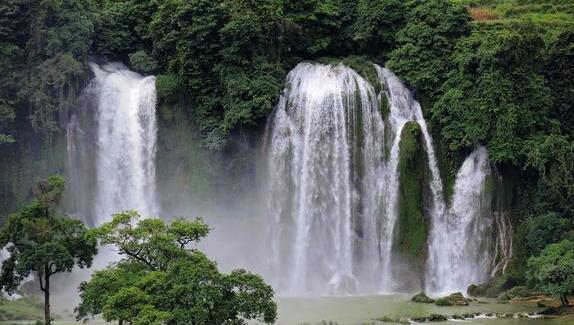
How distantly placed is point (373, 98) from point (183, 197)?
11.5 metres

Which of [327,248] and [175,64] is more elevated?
[175,64]

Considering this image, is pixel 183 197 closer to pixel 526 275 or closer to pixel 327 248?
pixel 327 248

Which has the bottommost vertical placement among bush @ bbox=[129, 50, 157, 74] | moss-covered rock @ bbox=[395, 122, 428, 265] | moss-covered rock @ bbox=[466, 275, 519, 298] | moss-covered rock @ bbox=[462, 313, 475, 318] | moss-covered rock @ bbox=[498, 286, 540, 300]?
moss-covered rock @ bbox=[462, 313, 475, 318]

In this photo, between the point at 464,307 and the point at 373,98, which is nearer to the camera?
the point at 464,307

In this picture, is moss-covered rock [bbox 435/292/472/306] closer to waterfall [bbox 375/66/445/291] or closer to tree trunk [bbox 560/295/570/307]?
tree trunk [bbox 560/295/570/307]

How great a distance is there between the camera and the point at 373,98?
50188 mm

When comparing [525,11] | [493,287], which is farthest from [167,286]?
[525,11]

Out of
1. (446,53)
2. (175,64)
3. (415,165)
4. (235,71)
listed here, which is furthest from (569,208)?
Result: (175,64)

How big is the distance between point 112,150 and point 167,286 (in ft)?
74.5

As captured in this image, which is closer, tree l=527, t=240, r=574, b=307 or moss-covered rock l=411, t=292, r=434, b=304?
tree l=527, t=240, r=574, b=307

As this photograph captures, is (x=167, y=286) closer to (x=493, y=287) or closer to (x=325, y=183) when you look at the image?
(x=493, y=287)

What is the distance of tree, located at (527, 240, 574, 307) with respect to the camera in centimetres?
3944

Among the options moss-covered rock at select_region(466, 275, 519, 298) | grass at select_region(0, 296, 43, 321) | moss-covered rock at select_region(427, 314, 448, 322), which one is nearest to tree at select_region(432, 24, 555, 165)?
moss-covered rock at select_region(466, 275, 519, 298)

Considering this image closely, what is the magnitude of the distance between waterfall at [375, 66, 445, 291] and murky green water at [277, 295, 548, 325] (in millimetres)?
3593
